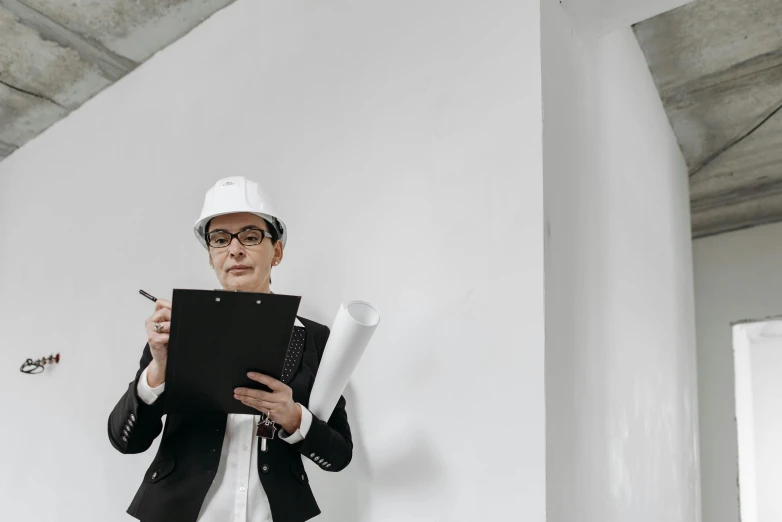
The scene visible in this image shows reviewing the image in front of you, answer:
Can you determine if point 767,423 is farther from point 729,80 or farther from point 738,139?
point 729,80

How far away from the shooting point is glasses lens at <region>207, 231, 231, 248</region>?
1501 millimetres

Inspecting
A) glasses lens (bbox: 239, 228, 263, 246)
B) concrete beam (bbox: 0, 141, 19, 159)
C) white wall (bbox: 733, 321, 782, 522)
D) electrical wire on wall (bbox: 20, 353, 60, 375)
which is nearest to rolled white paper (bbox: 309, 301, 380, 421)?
glasses lens (bbox: 239, 228, 263, 246)

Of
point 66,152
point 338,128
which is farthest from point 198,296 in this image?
point 66,152

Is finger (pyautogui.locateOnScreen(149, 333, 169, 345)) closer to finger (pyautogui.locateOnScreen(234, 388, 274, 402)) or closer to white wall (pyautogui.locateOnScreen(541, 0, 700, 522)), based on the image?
finger (pyautogui.locateOnScreen(234, 388, 274, 402))

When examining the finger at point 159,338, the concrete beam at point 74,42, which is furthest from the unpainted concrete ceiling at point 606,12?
the concrete beam at point 74,42

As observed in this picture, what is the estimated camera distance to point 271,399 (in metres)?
1.24

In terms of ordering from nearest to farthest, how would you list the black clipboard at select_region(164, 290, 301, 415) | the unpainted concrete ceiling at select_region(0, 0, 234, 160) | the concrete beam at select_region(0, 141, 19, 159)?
1. the black clipboard at select_region(164, 290, 301, 415)
2. the unpainted concrete ceiling at select_region(0, 0, 234, 160)
3. the concrete beam at select_region(0, 141, 19, 159)

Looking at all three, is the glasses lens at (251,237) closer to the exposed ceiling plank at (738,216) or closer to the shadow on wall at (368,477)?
the shadow on wall at (368,477)

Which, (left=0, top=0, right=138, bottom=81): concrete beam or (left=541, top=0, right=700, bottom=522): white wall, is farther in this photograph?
(left=0, top=0, right=138, bottom=81): concrete beam

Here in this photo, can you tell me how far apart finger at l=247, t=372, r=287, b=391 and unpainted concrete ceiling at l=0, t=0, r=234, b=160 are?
162 cm

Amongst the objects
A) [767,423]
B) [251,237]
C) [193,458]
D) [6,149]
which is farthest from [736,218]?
[6,149]

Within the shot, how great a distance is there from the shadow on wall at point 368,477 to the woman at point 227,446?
6.2 inches

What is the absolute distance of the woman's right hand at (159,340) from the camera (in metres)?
1.25

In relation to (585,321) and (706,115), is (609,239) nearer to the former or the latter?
(585,321)
